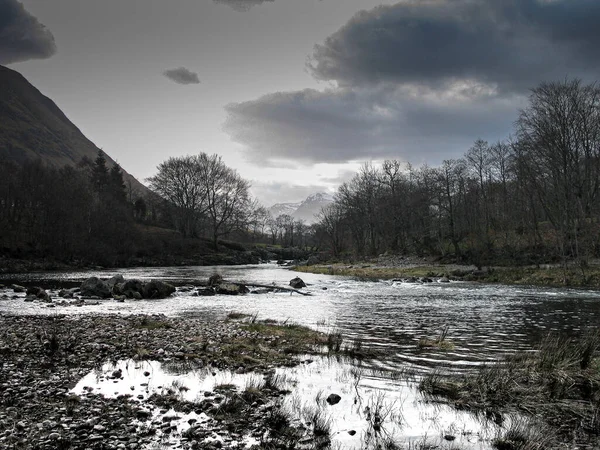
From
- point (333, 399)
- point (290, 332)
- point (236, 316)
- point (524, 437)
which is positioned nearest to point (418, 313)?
point (290, 332)

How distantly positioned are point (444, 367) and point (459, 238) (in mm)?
64318

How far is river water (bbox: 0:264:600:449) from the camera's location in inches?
283

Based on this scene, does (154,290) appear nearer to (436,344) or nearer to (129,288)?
(129,288)

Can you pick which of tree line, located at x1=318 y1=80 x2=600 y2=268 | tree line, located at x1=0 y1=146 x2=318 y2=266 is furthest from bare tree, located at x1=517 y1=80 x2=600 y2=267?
tree line, located at x1=0 y1=146 x2=318 y2=266

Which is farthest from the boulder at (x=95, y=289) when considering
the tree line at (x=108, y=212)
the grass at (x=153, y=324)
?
the tree line at (x=108, y=212)

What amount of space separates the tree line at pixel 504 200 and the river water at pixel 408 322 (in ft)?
49.9

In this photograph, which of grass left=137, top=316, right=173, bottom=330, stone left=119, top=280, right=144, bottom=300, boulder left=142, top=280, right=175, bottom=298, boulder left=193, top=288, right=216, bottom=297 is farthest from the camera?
boulder left=193, top=288, right=216, bottom=297

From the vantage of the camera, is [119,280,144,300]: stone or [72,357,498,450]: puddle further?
[119,280,144,300]: stone

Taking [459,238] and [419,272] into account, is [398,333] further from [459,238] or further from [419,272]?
[459,238]

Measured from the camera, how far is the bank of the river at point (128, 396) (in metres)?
5.58

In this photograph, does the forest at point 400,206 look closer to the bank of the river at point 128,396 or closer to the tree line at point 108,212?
the tree line at point 108,212

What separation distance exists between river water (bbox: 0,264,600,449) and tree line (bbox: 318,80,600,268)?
15.2 metres

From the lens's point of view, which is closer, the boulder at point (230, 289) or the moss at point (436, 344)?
the moss at point (436, 344)

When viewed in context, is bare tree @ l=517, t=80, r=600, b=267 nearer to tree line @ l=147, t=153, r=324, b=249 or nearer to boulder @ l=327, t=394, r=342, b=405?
boulder @ l=327, t=394, r=342, b=405
